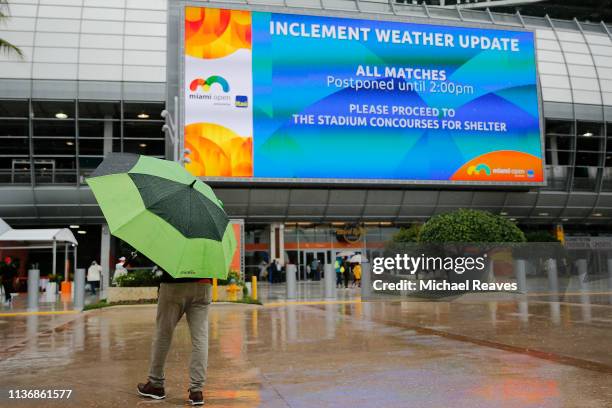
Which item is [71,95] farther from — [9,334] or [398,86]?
[9,334]

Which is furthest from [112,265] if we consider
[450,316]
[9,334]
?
[450,316]

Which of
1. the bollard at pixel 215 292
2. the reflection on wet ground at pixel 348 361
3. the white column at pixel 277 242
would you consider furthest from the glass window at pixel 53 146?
the reflection on wet ground at pixel 348 361

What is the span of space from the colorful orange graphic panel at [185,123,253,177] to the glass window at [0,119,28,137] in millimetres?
9703

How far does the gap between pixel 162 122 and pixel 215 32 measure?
5.91 m

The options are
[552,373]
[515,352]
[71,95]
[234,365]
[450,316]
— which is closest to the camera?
[552,373]

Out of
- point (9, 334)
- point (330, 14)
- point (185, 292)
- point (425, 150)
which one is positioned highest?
A: point (330, 14)

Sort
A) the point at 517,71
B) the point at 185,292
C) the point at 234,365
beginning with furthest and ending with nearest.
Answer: the point at 517,71 < the point at 234,365 < the point at 185,292

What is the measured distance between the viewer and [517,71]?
35938 millimetres

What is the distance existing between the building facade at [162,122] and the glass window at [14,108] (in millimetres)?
70

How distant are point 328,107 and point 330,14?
225 inches

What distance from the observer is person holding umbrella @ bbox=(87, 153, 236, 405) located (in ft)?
15.8

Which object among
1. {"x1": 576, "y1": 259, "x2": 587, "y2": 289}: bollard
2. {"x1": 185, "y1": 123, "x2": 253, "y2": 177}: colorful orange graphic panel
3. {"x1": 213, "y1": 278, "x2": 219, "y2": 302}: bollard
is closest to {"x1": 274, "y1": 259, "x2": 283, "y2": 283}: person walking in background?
{"x1": 185, "y1": 123, "x2": 253, "y2": 177}: colorful orange graphic panel

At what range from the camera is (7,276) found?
2217cm

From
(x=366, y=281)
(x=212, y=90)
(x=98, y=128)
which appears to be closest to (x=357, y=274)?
(x=366, y=281)
